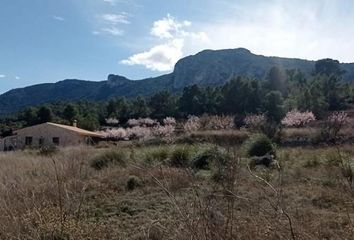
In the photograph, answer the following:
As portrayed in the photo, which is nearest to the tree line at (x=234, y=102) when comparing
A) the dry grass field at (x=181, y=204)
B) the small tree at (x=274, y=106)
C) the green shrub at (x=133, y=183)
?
the small tree at (x=274, y=106)

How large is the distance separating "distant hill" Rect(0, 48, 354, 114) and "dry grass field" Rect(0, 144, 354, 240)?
12645 cm

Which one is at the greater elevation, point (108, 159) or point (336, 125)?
point (336, 125)

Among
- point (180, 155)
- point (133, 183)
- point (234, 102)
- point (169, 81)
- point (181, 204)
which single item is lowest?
point (133, 183)

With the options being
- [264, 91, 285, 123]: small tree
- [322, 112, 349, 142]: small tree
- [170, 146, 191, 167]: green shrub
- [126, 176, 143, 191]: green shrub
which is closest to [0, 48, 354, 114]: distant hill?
[264, 91, 285, 123]: small tree

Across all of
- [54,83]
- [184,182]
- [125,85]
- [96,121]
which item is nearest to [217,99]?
[96,121]

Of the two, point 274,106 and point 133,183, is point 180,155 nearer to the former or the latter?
point 133,183

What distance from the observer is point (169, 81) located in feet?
498

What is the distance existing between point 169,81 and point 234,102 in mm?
100937

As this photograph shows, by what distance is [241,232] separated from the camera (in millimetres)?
3111

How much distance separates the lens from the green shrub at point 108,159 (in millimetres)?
11656

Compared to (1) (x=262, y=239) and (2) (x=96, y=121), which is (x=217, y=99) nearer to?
(2) (x=96, y=121)

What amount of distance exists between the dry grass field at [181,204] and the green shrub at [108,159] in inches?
58.8

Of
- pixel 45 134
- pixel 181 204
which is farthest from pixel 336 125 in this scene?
pixel 45 134

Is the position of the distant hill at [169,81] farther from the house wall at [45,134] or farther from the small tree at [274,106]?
the small tree at [274,106]
